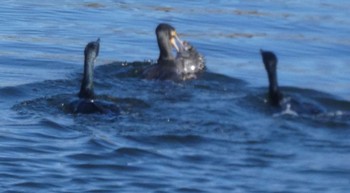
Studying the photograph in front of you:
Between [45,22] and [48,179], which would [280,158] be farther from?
[45,22]

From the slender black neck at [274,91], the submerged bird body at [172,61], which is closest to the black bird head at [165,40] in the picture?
the submerged bird body at [172,61]

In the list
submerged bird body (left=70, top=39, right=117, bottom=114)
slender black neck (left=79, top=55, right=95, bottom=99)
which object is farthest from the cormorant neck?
slender black neck (left=79, top=55, right=95, bottom=99)

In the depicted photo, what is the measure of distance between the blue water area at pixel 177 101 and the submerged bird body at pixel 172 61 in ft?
0.65

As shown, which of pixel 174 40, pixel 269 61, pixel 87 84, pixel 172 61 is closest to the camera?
pixel 269 61

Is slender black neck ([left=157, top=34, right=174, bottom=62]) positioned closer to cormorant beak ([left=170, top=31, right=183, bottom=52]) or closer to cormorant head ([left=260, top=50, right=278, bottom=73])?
cormorant beak ([left=170, top=31, right=183, bottom=52])

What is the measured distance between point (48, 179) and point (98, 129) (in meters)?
1.91

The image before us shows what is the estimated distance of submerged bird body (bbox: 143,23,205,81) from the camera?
1596 centimetres

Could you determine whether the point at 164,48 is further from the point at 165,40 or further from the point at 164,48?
the point at 165,40

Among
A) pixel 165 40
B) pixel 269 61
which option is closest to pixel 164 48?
pixel 165 40

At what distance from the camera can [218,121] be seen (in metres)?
13.5

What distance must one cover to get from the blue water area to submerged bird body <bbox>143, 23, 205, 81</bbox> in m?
0.20

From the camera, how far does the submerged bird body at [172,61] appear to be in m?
16.0

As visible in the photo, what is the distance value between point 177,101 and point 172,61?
1.92 meters

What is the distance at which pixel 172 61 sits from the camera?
16391 mm
